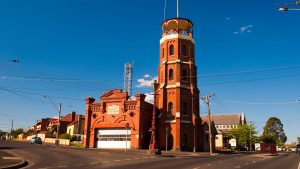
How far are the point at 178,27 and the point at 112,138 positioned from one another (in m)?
22.6

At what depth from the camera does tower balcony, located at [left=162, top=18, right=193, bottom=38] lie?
54.4m

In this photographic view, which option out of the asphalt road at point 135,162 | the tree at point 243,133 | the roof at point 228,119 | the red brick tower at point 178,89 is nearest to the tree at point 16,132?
the roof at point 228,119

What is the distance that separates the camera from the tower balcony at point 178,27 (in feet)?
178

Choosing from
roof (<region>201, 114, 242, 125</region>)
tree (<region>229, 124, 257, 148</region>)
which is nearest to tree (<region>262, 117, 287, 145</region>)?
roof (<region>201, 114, 242, 125</region>)

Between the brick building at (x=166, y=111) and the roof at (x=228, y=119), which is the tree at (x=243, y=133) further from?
the brick building at (x=166, y=111)

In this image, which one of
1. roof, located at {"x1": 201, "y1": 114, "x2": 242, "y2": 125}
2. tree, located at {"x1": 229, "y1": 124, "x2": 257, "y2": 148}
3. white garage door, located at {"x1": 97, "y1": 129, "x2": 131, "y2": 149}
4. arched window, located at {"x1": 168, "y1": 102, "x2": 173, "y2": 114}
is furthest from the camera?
roof, located at {"x1": 201, "y1": 114, "x2": 242, "y2": 125}

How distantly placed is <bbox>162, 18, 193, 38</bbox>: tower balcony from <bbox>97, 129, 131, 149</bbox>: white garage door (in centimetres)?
1941

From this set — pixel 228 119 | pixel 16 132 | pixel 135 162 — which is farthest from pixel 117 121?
pixel 16 132

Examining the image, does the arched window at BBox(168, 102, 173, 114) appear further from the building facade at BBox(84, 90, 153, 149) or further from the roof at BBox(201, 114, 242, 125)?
the roof at BBox(201, 114, 242, 125)

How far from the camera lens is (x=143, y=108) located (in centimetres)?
4916

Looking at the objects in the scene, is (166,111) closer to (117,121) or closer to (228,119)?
(117,121)

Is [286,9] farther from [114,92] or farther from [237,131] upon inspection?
[237,131]

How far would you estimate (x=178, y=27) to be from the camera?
2142 inches

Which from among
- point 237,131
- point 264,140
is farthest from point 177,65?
point 264,140
